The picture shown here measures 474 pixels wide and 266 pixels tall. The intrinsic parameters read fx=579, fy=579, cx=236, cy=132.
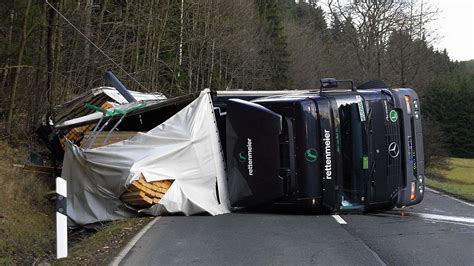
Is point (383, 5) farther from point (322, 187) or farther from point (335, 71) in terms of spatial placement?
point (322, 187)

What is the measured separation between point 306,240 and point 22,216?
546 centimetres

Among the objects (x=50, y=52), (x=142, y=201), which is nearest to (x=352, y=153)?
(x=142, y=201)

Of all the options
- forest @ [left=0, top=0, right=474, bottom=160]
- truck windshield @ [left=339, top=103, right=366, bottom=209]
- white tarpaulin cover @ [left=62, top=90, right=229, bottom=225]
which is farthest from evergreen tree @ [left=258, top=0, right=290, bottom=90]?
truck windshield @ [left=339, top=103, right=366, bottom=209]

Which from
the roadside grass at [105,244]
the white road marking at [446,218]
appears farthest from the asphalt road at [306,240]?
the roadside grass at [105,244]

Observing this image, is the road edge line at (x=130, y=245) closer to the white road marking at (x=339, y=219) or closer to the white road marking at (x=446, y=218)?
the white road marking at (x=339, y=219)

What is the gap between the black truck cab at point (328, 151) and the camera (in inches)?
383

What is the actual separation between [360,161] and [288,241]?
8.81ft

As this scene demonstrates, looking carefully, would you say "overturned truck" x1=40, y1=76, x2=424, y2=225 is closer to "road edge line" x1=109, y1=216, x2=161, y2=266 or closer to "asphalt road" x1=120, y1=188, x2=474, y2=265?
"asphalt road" x1=120, y1=188, x2=474, y2=265

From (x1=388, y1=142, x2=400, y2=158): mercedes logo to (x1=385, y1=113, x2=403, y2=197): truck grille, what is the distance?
3 cm

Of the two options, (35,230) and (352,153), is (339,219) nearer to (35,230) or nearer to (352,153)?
(352,153)

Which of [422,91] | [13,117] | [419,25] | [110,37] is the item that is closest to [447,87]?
[422,91]

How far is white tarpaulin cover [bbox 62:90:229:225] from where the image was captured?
32.1 feet

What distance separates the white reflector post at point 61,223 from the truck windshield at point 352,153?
481 cm

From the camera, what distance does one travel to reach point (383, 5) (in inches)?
1858
